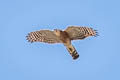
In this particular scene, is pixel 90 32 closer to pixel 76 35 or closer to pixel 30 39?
pixel 76 35

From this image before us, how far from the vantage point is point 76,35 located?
27891 millimetres

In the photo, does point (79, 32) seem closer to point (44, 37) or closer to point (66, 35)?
point (66, 35)

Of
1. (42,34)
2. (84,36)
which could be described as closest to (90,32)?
(84,36)

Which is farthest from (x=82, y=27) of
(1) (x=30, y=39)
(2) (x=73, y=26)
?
(1) (x=30, y=39)

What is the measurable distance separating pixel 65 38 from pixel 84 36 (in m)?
0.77

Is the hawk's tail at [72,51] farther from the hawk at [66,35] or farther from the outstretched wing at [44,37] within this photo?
the outstretched wing at [44,37]

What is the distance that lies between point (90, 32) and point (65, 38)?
1039mm

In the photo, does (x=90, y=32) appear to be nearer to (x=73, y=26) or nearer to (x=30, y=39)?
(x=73, y=26)

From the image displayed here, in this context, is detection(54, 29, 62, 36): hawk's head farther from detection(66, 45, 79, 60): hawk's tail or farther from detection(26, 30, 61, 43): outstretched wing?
detection(66, 45, 79, 60): hawk's tail

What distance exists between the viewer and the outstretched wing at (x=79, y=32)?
27.5 metres

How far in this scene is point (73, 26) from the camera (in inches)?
1093

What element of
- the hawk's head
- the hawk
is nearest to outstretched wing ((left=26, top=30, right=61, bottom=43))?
the hawk

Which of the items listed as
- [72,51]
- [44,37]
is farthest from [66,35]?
[44,37]

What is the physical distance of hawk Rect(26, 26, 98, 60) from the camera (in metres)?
27.6
